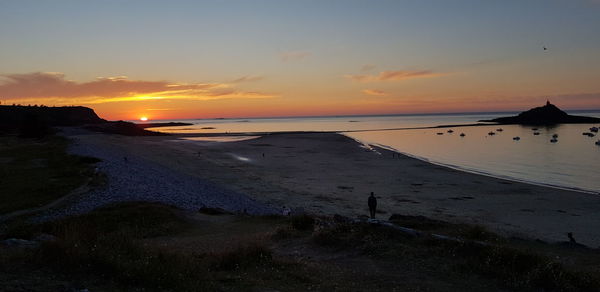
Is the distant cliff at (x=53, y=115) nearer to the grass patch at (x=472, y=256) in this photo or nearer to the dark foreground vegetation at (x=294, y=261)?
the dark foreground vegetation at (x=294, y=261)

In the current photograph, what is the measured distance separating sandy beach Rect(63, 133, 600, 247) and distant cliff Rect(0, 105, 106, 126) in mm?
76915

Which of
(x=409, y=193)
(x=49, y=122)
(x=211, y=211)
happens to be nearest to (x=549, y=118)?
(x=409, y=193)

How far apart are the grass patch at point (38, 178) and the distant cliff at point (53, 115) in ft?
239

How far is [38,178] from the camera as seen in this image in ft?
95.6

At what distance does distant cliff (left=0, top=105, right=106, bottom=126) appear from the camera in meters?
119

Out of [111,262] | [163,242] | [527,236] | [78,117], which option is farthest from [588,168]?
[78,117]

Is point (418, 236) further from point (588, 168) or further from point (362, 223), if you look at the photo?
point (588, 168)

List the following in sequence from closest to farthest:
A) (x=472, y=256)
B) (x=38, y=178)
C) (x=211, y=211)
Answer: (x=472, y=256), (x=211, y=211), (x=38, y=178)

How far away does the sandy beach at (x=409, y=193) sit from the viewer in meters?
26.4

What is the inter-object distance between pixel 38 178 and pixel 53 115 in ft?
434

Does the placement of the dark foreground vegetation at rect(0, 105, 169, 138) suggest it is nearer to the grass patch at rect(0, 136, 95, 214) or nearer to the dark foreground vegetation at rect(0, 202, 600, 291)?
the grass patch at rect(0, 136, 95, 214)

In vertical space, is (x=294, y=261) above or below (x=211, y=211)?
above

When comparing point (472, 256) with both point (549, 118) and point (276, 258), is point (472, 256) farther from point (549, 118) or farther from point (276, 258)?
point (549, 118)

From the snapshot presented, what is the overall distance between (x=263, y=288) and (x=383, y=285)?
318 centimetres
